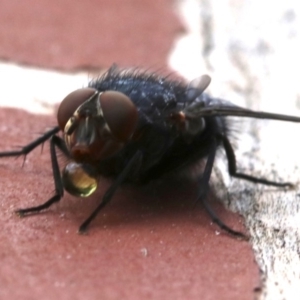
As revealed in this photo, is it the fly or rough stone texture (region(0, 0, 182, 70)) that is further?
rough stone texture (region(0, 0, 182, 70))

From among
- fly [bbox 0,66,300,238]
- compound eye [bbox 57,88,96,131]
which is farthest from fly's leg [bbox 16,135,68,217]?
compound eye [bbox 57,88,96,131]

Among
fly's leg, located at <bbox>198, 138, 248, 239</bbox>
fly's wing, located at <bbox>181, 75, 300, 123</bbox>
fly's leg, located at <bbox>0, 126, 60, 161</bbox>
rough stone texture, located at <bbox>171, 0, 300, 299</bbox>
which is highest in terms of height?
fly's wing, located at <bbox>181, 75, 300, 123</bbox>

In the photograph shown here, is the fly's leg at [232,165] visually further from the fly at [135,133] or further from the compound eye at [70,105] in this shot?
the compound eye at [70,105]

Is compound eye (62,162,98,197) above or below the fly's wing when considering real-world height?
below

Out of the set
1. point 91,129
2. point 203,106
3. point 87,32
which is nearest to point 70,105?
point 91,129

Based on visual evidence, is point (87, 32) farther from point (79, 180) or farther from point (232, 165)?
point (79, 180)

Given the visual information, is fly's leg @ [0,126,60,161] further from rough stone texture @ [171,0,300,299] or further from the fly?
rough stone texture @ [171,0,300,299]

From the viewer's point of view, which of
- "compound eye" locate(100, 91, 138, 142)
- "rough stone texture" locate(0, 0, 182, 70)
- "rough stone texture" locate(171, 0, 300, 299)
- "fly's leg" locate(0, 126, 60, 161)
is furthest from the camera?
"rough stone texture" locate(0, 0, 182, 70)

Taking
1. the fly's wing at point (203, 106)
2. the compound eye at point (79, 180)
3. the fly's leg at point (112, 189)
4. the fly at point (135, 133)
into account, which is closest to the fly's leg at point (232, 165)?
the fly at point (135, 133)
